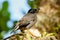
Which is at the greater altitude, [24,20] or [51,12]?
[24,20]

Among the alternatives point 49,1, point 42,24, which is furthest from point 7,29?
point 49,1

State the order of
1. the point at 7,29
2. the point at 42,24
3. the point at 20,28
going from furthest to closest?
1. the point at 42,24
2. the point at 7,29
3. the point at 20,28

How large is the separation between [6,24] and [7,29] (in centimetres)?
8

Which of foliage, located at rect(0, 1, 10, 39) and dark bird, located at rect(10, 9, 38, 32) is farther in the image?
foliage, located at rect(0, 1, 10, 39)

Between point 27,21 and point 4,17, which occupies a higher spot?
point 27,21

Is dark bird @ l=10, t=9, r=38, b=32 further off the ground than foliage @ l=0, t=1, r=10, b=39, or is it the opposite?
dark bird @ l=10, t=9, r=38, b=32

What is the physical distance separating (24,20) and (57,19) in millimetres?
2195

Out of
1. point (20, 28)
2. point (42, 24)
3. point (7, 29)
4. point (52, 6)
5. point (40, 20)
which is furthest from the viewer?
point (52, 6)

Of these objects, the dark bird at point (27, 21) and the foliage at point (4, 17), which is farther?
the foliage at point (4, 17)

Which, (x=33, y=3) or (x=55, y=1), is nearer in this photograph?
(x=33, y=3)

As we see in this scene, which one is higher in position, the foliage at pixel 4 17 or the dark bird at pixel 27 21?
the dark bird at pixel 27 21

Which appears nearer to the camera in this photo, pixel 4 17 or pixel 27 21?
pixel 27 21

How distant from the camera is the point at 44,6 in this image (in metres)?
5.78

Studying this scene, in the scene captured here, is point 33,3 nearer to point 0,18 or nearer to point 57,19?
point 57,19
